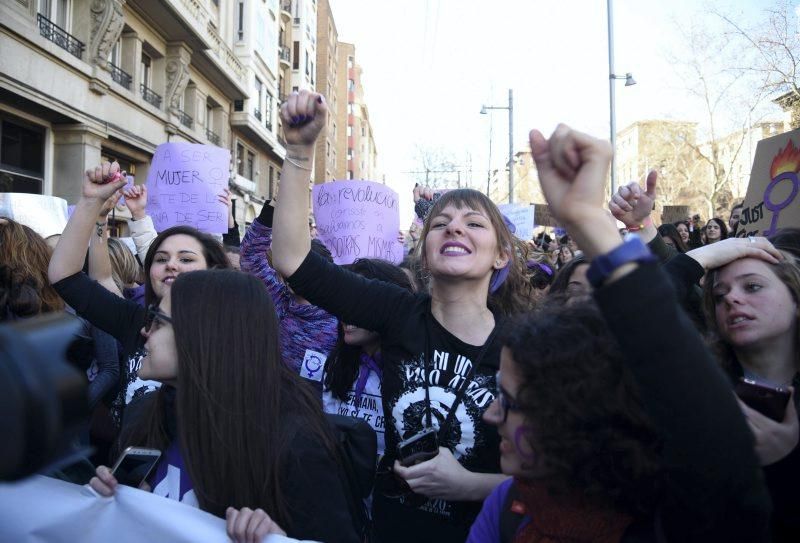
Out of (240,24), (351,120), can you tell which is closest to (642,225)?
(240,24)

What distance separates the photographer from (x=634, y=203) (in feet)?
7.75

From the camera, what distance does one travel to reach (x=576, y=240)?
1141 mm

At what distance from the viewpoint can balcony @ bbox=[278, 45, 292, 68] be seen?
110 feet

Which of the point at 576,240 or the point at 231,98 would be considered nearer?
the point at 576,240

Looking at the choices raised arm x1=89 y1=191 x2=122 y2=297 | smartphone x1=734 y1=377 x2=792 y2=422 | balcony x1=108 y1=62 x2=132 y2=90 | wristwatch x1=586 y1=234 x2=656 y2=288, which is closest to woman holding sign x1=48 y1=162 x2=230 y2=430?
raised arm x1=89 y1=191 x2=122 y2=297

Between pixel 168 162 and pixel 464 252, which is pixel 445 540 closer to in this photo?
pixel 464 252

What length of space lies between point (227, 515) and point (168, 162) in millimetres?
3654

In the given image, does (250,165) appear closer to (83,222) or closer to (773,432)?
(83,222)

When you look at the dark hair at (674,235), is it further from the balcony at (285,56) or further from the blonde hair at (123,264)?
the balcony at (285,56)

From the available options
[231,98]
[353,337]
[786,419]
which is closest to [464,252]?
[353,337]

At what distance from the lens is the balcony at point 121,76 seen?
14867 millimetres

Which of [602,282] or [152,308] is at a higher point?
[602,282]

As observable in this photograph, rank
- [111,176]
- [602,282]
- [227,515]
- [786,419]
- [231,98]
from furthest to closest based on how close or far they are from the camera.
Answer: [231,98] < [111,176] < [227,515] < [786,419] < [602,282]

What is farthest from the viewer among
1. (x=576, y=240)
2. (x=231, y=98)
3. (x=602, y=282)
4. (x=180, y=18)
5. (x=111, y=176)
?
(x=231, y=98)
